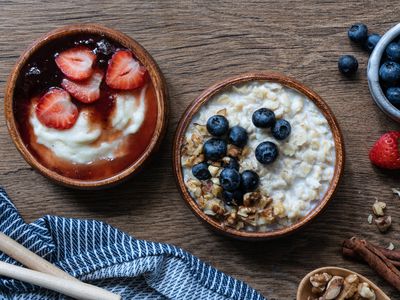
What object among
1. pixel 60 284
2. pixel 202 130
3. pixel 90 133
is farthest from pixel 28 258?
pixel 202 130

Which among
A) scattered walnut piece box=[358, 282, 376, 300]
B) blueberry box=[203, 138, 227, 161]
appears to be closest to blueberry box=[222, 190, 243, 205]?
blueberry box=[203, 138, 227, 161]

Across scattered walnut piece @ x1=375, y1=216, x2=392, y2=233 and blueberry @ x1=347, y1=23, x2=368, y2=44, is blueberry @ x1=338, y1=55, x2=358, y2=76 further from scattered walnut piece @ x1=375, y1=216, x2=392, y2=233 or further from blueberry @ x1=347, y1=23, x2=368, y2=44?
scattered walnut piece @ x1=375, y1=216, x2=392, y2=233

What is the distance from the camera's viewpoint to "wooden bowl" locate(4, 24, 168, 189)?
210 centimetres

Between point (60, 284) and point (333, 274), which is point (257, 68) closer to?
point (333, 274)

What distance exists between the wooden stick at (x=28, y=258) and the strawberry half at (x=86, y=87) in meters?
0.47

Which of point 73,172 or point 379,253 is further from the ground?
point 73,172

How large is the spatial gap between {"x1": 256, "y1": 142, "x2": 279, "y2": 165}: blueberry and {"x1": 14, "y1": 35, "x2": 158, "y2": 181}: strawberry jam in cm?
32

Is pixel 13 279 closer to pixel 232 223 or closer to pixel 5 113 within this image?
pixel 5 113

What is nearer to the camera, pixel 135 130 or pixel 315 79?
pixel 135 130

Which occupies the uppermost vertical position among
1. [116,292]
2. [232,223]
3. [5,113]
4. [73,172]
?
[5,113]

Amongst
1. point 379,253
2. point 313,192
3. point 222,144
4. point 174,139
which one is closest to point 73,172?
point 174,139

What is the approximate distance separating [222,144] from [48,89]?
519 millimetres

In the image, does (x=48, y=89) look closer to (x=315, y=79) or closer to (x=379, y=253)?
(x=315, y=79)

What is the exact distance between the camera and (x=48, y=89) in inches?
83.0
